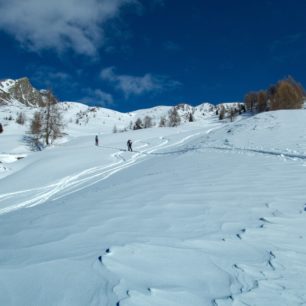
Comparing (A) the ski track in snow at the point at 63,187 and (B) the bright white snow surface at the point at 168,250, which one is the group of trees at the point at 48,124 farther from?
(B) the bright white snow surface at the point at 168,250

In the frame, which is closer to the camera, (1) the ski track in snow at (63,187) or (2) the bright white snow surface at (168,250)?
(2) the bright white snow surface at (168,250)

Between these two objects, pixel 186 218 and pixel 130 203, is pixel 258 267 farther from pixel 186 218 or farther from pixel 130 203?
pixel 130 203

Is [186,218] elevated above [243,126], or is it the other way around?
[243,126]

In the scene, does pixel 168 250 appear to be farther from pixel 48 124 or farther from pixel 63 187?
pixel 48 124

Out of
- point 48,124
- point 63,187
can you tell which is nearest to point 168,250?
point 63,187

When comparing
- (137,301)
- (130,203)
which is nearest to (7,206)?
(130,203)

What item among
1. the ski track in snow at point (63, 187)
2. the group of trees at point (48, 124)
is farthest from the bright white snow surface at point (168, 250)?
the group of trees at point (48, 124)

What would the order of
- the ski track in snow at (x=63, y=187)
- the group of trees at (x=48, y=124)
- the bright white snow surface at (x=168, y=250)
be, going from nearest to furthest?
the bright white snow surface at (x=168, y=250) → the ski track in snow at (x=63, y=187) → the group of trees at (x=48, y=124)

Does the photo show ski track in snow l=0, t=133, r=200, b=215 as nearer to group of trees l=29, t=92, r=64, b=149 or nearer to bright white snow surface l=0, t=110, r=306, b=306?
bright white snow surface l=0, t=110, r=306, b=306

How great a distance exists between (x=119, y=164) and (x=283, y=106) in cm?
6104

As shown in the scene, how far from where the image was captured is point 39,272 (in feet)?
14.8

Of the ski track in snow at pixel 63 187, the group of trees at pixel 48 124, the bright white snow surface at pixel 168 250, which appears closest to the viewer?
the bright white snow surface at pixel 168 250

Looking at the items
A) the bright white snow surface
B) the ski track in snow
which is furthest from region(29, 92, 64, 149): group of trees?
the bright white snow surface

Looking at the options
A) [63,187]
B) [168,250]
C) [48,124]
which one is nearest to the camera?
[168,250]
